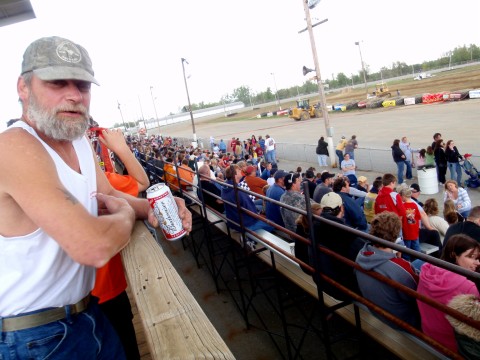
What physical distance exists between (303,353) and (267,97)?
149m

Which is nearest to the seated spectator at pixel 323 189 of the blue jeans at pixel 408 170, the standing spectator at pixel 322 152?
the blue jeans at pixel 408 170

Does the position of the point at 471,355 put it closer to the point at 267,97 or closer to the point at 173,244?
the point at 173,244

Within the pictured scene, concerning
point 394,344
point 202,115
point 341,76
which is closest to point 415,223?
point 394,344

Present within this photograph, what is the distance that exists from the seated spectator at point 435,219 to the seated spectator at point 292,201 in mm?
2727

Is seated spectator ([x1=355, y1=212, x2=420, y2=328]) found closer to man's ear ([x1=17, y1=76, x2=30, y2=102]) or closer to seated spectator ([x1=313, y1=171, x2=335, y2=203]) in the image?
man's ear ([x1=17, y1=76, x2=30, y2=102])

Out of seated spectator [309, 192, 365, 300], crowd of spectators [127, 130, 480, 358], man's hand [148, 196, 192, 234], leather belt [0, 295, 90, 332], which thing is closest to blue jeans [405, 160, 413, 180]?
crowd of spectators [127, 130, 480, 358]

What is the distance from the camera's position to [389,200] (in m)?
6.66

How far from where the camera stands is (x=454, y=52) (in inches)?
4336

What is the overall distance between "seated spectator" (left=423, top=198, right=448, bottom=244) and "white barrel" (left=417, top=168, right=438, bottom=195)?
5.14m

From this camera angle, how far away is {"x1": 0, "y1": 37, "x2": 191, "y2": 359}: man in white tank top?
1143 millimetres

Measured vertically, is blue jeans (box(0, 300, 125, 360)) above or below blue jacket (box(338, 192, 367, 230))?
above

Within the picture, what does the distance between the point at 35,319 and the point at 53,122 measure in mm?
759

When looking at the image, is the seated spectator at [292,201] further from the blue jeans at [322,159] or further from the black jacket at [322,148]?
the blue jeans at [322,159]

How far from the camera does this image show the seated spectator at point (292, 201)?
5.38 metres
